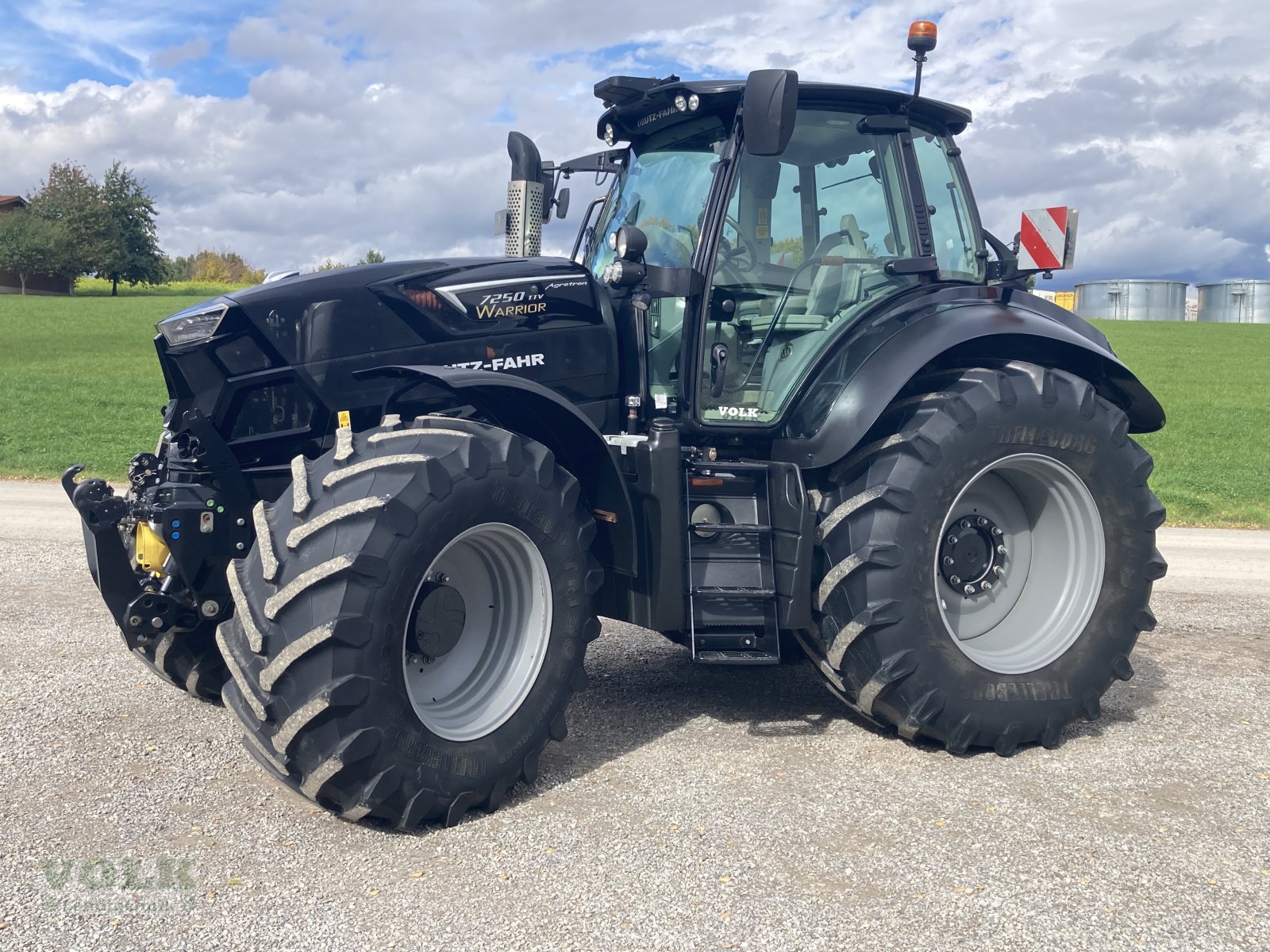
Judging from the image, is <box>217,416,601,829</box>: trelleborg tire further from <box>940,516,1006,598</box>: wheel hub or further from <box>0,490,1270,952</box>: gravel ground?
<box>940,516,1006,598</box>: wheel hub

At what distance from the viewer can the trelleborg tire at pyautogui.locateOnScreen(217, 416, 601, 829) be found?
3.56 meters

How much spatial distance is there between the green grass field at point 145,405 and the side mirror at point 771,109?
32.7ft

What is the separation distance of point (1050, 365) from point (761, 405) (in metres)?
1.47

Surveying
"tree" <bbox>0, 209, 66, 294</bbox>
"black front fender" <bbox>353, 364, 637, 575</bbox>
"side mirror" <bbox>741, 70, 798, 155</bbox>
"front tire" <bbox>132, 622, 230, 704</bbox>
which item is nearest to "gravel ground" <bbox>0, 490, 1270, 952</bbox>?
"front tire" <bbox>132, 622, 230, 704</bbox>

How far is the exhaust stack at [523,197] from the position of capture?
5555 mm

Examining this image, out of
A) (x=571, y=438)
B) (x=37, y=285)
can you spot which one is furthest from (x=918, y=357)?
(x=37, y=285)

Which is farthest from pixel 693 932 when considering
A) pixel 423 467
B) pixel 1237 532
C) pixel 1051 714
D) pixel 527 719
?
pixel 1237 532

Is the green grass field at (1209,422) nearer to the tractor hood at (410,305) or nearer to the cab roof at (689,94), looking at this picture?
the cab roof at (689,94)

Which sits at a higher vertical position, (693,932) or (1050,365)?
(1050,365)

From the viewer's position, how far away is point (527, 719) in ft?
13.5

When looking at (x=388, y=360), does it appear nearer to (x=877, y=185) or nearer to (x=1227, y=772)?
(x=877, y=185)

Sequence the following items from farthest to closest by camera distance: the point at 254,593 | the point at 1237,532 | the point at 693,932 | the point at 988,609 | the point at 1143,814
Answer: the point at 1237,532 < the point at 988,609 < the point at 1143,814 < the point at 254,593 < the point at 693,932

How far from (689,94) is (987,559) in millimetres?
2372

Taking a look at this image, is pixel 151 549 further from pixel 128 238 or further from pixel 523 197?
pixel 128 238
